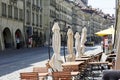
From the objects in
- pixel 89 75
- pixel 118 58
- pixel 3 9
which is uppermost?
pixel 3 9

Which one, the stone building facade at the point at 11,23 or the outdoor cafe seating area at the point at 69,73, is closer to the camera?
the outdoor cafe seating area at the point at 69,73

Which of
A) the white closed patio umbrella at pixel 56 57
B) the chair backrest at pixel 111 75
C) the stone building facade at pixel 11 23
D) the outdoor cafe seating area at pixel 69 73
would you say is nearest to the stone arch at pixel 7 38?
the stone building facade at pixel 11 23

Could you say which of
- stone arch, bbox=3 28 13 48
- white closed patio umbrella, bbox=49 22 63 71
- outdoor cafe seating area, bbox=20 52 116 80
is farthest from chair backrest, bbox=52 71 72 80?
stone arch, bbox=3 28 13 48

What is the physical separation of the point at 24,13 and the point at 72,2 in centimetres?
5519

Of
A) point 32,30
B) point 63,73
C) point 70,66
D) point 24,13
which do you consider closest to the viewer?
point 63,73

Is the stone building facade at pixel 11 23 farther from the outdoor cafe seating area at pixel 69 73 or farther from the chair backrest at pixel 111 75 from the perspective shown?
the chair backrest at pixel 111 75

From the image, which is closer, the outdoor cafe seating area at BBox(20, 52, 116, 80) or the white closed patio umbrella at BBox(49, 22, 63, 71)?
the outdoor cafe seating area at BBox(20, 52, 116, 80)

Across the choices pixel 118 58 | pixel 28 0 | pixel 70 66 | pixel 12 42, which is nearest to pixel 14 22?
pixel 12 42

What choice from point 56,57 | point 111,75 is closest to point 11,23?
point 56,57

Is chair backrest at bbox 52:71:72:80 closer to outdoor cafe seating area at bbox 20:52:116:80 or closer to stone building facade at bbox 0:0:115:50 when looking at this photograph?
outdoor cafe seating area at bbox 20:52:116:80

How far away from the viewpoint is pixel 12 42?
5978 cm

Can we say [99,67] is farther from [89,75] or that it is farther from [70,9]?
[70,9]

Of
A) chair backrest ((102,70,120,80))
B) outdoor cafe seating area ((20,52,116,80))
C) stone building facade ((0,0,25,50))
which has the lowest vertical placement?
outdoor cafe seating area ((20,52,116,80))

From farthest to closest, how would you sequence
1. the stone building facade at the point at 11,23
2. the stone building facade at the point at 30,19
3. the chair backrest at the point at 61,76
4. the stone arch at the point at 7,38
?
1. the stone arch at the point at 7,38
2. the stone building facade at the point at 30,19
3. the stone building facade at the point at 11,23
4. the chair backrest at the point at 61,76
